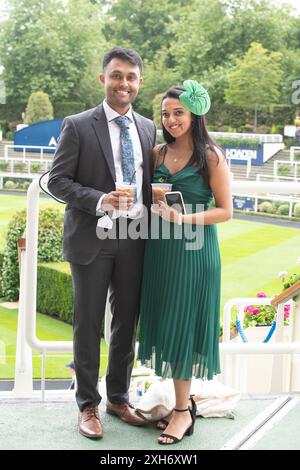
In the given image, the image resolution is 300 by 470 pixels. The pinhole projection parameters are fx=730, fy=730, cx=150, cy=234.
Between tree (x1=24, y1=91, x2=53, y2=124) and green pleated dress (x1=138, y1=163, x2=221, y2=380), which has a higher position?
tree (x1=24, y1=91, x2=53, y2=124)

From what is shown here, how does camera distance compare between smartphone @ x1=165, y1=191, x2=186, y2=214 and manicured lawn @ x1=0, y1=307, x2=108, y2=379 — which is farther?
manicured lawn @ x1=0, y1=307, x2=108, y2=379

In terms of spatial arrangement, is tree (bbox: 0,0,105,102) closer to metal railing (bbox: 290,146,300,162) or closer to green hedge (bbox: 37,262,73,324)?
metal railing (bbox: 290,146,300,162)

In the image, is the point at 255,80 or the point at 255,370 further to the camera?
the point at 255,80

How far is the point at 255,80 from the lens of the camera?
33.9 m

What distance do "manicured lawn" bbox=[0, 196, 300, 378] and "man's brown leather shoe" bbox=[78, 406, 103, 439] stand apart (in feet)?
28.6

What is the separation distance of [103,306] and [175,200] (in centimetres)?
36

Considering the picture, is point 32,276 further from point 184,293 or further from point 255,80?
point 255,80

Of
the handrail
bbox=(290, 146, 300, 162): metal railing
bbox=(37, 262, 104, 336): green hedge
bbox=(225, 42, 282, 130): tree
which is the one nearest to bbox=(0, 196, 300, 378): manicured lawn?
bbox=(37, 262, 104, 336): green hedge

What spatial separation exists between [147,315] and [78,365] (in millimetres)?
226

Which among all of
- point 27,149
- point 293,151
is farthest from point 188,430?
point 27,149

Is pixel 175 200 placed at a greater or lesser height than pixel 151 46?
lesser

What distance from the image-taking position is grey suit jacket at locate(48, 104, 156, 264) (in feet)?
5.91

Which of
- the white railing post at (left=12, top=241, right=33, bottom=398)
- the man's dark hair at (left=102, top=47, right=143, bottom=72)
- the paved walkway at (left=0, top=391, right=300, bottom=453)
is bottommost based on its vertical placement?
the paved walkway at (left=0, top=391, right=300, bottom=453)

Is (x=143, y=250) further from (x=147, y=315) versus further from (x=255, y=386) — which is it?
(x=255, y=386)
